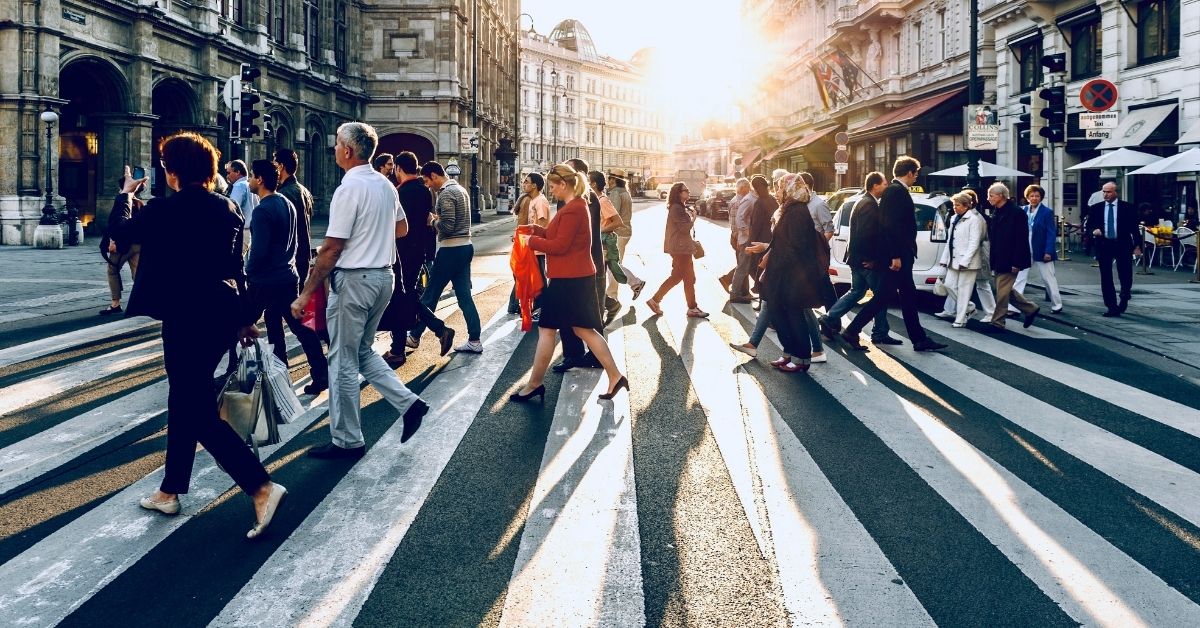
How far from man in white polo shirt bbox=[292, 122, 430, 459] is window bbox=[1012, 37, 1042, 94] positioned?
945 inches

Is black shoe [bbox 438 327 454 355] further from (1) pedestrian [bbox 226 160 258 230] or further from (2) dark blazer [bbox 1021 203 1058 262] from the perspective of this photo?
(2) dark blazer [bbox 1021 203 1058 262]

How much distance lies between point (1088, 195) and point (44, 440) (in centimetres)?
2356

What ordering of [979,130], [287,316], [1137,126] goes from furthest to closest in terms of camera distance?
[1137,126] → [979,130] → [287,316]

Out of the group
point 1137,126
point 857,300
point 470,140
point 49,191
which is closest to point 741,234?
point 857,300

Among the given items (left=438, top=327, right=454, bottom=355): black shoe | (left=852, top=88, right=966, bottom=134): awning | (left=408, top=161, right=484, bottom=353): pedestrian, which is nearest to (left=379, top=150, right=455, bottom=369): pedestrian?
(left=438, top=327, right=454, bottom=355): black shoe

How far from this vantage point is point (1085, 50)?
23.6 meters

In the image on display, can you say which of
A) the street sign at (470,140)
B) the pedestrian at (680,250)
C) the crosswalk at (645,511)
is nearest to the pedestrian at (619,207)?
the pedestrian at (680,250)

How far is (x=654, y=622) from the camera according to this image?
338 centimetres

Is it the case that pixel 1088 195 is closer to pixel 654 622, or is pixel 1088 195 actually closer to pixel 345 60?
pixel 654 622

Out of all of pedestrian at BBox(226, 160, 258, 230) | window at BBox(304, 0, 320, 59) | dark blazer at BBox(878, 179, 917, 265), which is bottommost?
dark blazer at BBox(878, 179, 917, 265)

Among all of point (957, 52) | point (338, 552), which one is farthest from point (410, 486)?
point (957, 52)

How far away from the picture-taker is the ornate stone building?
20.9 meters

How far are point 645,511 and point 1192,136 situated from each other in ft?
57.2

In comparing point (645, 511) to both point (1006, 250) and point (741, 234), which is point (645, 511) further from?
point (741, 234)
